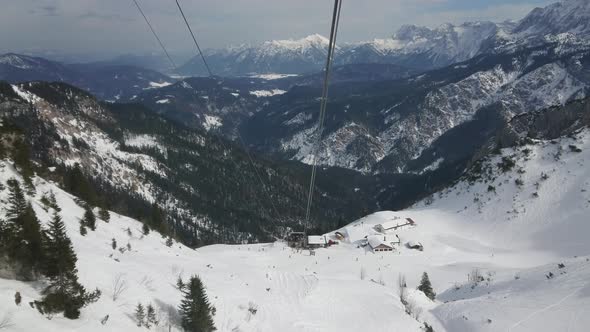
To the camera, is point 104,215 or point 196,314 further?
point 104,215

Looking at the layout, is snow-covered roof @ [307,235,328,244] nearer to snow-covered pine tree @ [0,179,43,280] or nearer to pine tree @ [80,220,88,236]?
pine tree @ [80,220,88,236]

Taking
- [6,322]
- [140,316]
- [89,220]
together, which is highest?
[89,220]

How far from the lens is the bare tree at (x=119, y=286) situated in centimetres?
2702

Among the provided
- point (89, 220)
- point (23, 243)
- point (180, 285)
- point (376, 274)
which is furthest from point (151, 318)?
point (376, 274)

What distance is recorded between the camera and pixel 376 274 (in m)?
65.6

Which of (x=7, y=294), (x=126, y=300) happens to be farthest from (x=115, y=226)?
(x=7, y=294)

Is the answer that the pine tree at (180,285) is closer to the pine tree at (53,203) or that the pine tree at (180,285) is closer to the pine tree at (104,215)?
the pine tree at (53,203)

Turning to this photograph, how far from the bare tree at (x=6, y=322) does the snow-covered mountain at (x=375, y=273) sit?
0.24 ft

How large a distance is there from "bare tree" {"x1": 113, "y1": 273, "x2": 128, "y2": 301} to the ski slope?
0.30 meters

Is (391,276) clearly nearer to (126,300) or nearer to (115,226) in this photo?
(115,226)

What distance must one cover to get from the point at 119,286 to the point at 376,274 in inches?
1841

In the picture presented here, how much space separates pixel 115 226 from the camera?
Answer: 5003 centimetres

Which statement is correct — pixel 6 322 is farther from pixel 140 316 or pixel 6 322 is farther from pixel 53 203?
pixel 53 203

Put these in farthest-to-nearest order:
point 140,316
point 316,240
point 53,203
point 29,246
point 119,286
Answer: point 316,240 < point 53,203 < point 119,286 < point 140,316 < point 29,246
